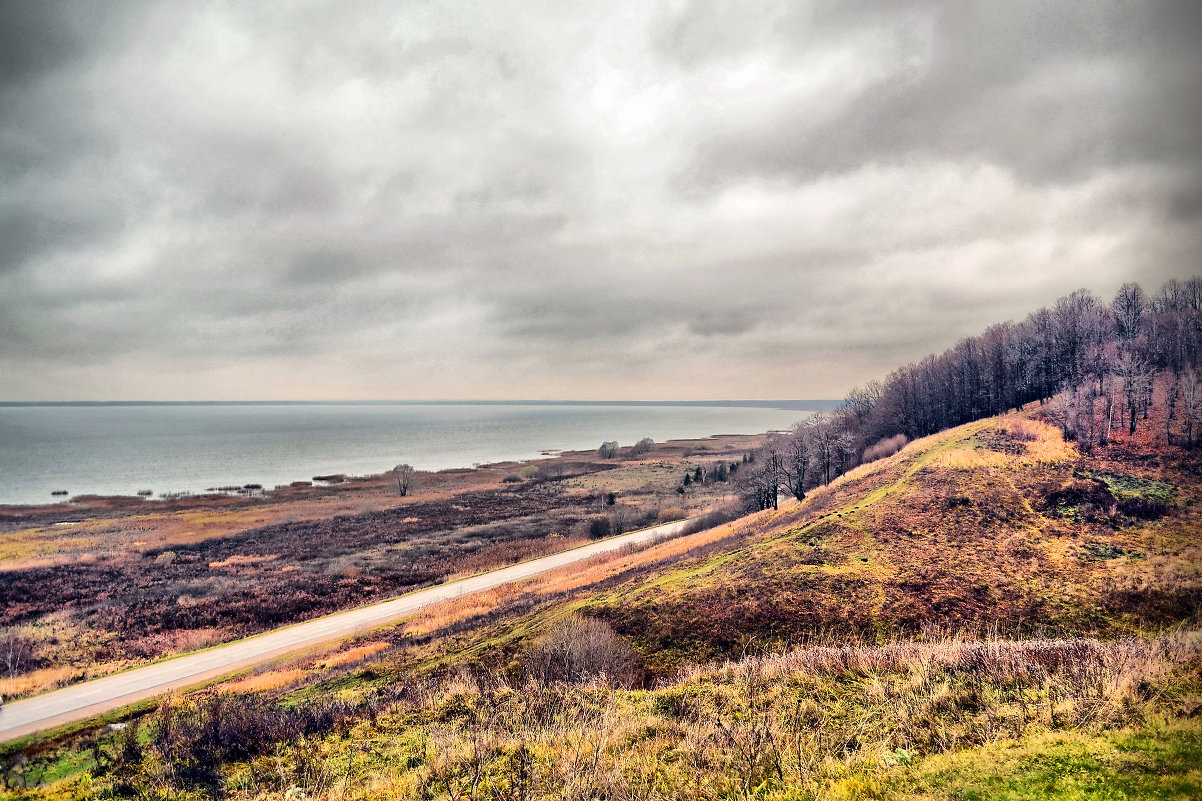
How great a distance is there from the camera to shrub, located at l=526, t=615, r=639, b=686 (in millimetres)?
13766

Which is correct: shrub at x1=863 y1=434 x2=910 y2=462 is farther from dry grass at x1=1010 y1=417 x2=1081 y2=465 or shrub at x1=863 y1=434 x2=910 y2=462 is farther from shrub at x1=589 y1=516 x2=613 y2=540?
shrub at x1=589 y1=516 x2=613 y2=540

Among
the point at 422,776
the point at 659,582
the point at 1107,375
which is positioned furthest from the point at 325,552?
the point at 1107,375

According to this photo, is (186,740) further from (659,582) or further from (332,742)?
(659,582)

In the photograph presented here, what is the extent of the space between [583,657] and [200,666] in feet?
70.5

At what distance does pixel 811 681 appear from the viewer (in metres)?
10.6

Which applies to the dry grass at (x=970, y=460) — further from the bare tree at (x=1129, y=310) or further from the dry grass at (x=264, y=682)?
the dry grass at (x=264, y=682)

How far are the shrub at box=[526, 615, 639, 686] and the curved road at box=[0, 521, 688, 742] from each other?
17.4 meters

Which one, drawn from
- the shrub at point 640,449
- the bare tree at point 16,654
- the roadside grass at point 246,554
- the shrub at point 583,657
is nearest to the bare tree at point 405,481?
the roadside grass at point 246,554

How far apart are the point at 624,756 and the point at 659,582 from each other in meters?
15.0

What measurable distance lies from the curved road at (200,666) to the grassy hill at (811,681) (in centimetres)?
401

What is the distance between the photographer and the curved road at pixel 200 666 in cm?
1919

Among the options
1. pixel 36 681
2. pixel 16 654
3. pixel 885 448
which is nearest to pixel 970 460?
pixel 885 448

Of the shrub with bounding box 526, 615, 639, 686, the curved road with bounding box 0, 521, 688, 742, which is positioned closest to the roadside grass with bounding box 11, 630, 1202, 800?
the shrub with bounding box 526, 615, 639, 686

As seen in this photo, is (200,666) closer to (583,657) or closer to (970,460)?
(583,657)
